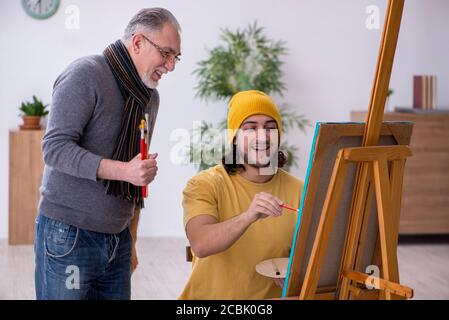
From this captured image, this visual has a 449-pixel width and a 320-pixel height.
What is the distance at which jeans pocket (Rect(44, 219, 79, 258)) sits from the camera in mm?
2006

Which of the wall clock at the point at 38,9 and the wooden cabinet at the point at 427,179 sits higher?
the wall clock at the point at 38,9

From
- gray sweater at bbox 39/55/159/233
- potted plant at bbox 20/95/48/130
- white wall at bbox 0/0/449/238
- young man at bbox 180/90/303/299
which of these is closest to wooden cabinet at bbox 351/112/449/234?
white wall at bbox 0/0/449/238

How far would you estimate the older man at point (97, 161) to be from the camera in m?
1.92

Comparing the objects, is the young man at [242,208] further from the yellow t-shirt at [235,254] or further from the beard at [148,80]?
the beard at [148,80]

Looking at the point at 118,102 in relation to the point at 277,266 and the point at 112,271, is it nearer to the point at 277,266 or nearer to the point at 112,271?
the point at 112,271

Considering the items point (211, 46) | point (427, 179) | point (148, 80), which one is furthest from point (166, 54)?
point (427, 179)

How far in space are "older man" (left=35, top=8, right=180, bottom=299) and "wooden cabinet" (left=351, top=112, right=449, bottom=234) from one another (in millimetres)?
3901

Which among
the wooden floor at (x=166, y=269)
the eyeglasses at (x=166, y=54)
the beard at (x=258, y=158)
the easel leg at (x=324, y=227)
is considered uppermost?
the eyeglasses at (x=166, y=54)

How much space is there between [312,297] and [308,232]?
165 millimetres

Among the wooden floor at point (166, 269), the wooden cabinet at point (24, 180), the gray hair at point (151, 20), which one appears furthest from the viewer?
the wooden cabinet at point (24, 180)

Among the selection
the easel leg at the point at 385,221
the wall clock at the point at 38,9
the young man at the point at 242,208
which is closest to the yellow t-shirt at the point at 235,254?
the young man at the point at 242,208

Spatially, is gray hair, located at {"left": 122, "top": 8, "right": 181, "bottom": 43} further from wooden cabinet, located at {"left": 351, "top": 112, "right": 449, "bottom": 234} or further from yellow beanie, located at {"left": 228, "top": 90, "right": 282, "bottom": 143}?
wooden cabinet, located at {"left": 351, "top": 112, "right": 449, "bottom": 234}

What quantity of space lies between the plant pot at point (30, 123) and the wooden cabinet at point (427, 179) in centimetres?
281

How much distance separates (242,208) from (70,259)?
0.51 meters
